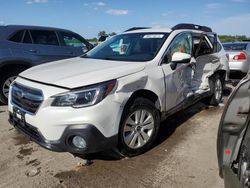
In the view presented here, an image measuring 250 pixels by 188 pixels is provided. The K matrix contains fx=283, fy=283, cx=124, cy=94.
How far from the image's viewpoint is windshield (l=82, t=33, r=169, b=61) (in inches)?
168

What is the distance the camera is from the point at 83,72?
349 centimetres

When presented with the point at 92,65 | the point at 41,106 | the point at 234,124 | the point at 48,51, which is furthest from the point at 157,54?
the point at 48,51

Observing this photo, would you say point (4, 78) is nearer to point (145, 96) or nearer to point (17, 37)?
point (17, 37)

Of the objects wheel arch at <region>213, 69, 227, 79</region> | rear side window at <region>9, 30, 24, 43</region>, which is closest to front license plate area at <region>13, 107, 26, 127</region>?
rear side window at <region>9, 30, 24, 43</region>

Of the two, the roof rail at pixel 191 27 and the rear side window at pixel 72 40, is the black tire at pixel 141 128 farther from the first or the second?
the rear side window at pixel 72 40

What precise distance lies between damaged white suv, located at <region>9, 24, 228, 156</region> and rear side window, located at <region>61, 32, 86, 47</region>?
2803 millimetres

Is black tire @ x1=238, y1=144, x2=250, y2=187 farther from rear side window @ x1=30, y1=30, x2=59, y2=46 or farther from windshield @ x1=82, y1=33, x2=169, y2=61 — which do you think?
rear side window @ x1=30, y1=30, x2=59, y2=46

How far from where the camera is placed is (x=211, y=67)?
19.1 ft

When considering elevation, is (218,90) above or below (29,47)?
below

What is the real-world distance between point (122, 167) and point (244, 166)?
5.63 feet

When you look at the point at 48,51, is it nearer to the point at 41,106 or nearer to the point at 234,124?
the point at 41,106

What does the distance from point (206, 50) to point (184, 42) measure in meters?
1.04

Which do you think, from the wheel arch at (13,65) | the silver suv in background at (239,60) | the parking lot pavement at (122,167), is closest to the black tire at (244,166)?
the parking lot pavement at (122,167)

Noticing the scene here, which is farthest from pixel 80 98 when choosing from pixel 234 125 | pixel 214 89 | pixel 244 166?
pixel 214 89
